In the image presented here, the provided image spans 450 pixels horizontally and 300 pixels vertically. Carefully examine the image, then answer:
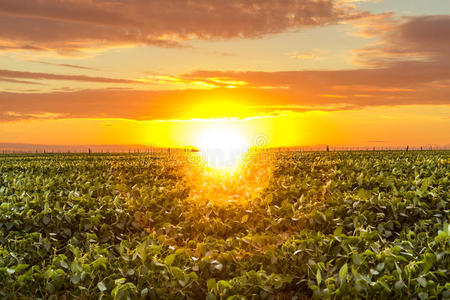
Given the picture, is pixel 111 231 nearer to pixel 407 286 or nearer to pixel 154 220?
pixel 154 220

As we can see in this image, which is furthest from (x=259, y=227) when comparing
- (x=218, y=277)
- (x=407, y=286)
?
(x=407, y=286)

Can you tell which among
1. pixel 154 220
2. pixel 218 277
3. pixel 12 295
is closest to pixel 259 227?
pixel 154 220

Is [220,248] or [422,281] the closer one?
[422,281]

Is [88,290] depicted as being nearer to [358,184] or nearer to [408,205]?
[408,205]

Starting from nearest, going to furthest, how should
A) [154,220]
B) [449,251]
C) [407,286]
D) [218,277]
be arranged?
[407,286] < [449,251] < [218,277] < [154,220]

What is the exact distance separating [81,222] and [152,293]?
4518 mm

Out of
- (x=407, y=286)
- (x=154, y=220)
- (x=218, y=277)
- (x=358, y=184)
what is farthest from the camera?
(x=358, y=184)

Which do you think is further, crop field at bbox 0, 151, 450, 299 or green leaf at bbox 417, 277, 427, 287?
crop field at bbox 0, 151, 450, 299

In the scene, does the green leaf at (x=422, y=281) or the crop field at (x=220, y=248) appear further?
the crop field at (x=220, y=248)

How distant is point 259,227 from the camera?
952 cm

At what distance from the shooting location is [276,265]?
6641 mm

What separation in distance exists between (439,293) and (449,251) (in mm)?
998

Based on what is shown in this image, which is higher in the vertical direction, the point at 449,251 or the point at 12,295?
the point at 449,251

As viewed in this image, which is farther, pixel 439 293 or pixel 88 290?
pixel 88 290
